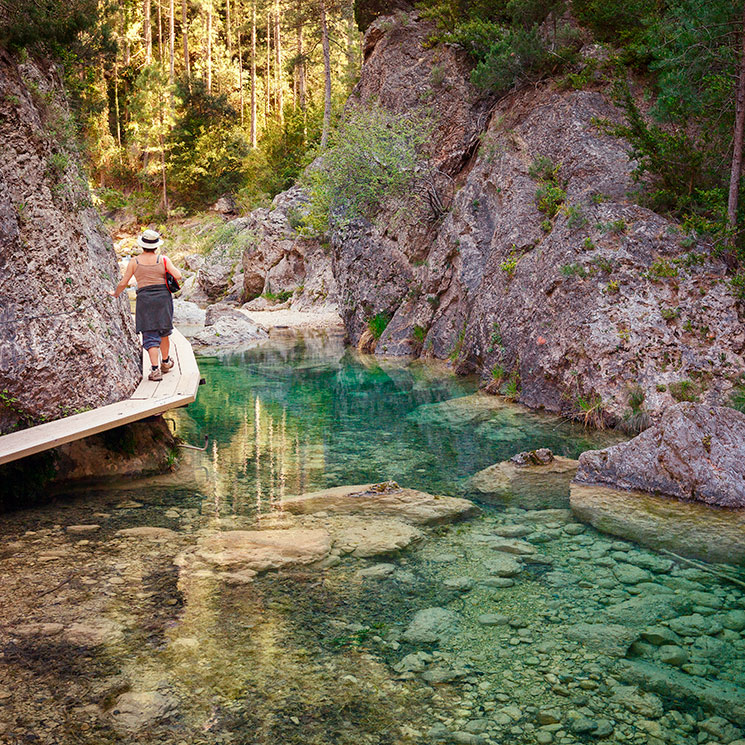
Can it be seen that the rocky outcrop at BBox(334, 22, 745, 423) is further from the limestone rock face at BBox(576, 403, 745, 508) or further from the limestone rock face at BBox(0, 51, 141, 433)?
the limestone rock face at BBox(0, 51, 141, 433)

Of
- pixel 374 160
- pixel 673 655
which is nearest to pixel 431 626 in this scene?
pixel 673 655

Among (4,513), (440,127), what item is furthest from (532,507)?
(440,127)

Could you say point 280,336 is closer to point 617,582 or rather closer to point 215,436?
point 215,436

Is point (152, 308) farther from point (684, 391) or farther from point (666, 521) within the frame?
point (684, 391)

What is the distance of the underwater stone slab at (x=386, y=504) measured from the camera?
7.08 metres

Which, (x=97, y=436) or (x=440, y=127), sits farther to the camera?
(x=440, y=127)

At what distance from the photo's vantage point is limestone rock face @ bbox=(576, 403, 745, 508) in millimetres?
7242

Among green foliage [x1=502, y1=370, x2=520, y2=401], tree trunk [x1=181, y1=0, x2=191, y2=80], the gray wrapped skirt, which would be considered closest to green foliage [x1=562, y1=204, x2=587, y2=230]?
green foliage [x1=502, y1=370, x2=520, y2=401]

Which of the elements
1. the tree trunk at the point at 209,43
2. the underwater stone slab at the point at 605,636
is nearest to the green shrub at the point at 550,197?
the underwater stone slab at the point at 605,636

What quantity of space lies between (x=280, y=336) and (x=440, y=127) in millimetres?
9778

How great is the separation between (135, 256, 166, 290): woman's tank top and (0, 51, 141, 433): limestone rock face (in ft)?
1.78

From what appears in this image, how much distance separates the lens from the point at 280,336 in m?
25.4

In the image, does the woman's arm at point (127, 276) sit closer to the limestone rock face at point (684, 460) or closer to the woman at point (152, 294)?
the woman at point (152, 294)

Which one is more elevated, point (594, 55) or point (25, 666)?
point (594, 55)
